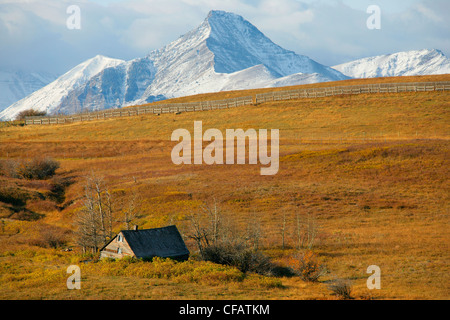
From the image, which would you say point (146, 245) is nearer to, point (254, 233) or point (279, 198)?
point (254, 233)

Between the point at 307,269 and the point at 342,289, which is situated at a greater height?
the point at 307,269

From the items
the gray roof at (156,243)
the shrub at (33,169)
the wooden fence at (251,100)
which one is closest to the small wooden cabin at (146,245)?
the gray roof at (156,243)

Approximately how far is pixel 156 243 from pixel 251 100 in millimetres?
83666

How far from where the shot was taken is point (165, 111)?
12088 centimetres

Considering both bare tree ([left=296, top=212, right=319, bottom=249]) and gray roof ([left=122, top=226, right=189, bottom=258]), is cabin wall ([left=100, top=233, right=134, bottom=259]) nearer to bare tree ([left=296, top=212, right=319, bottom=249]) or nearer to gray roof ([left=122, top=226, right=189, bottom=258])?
gray roof ([left=122, top=226, right=189, bottom=258])

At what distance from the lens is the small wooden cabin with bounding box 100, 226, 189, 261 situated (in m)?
37.4

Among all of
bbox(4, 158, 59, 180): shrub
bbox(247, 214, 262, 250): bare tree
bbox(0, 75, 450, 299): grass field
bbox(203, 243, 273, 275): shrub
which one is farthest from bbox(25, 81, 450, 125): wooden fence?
bbox(203, 243, 273, 275): shrub

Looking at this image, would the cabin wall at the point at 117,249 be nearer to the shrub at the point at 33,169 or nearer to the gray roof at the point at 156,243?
the gray roof at the point at 156,243

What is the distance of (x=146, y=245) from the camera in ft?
125

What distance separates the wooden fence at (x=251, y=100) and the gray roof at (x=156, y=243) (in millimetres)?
79484

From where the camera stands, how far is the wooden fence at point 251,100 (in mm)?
105750

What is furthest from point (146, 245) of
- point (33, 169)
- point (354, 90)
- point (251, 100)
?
point (354, 90)

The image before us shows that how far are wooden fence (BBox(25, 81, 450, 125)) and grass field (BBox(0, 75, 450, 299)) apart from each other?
183 inches
